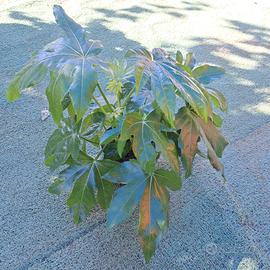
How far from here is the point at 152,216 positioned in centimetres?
149

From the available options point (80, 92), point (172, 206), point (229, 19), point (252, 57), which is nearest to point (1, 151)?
point (172, 206)

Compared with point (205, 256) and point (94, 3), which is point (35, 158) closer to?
point (205, 256)

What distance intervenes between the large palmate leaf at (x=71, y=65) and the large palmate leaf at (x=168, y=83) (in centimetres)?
15

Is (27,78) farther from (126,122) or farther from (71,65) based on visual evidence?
(126,122)

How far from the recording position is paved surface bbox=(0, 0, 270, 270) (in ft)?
5.58

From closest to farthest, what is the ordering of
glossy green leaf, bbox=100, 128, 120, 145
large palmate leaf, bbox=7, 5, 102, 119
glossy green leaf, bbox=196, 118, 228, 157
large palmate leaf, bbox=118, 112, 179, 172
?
large palmate leaf, bbox=7, 5, 102, 119 → large palmate leaf, bbox=118, 112, 179, 172 → glossy green leaf, bbox=100, 128, 120, 145 → glossy green leaf, bbox=196, 118, 228, 157

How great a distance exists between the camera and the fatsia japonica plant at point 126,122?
1.22 meters

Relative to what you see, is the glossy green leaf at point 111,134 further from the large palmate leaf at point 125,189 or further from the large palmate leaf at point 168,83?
the large palmate leaf at point 168,83

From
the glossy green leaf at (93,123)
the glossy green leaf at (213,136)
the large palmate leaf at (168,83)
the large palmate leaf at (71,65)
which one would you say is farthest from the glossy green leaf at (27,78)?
the glossy green leaf at (213,136)

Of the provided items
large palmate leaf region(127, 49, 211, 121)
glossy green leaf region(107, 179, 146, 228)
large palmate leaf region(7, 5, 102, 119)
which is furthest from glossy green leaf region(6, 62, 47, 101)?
glossy green leaf region(107, 179, 146, 228)

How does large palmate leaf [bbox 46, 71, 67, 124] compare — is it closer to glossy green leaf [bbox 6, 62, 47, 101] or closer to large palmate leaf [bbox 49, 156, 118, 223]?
glossy green leaf [bbox 6, 62, 47, 101]

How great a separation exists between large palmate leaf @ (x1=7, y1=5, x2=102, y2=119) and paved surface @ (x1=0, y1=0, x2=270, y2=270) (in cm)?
77

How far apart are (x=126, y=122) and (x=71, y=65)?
0.28 m

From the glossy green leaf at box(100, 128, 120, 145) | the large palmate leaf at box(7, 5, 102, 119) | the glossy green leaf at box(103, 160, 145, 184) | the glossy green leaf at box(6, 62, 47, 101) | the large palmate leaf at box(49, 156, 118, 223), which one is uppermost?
the large palmate leaf at box(7, 5, 102, 119)
